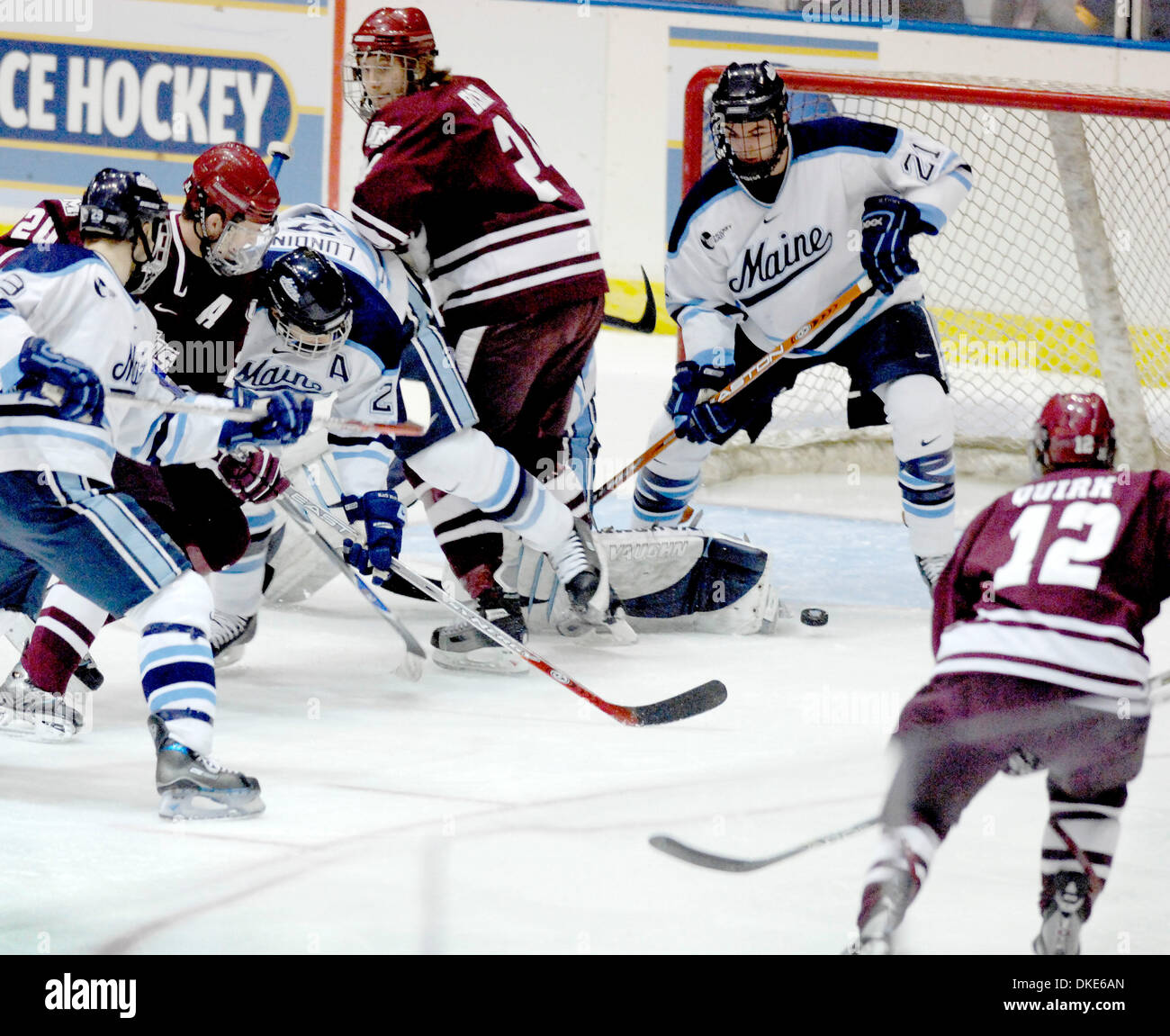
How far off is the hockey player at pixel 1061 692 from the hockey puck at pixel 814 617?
177cm

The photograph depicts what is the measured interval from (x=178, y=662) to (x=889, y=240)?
1766 mm

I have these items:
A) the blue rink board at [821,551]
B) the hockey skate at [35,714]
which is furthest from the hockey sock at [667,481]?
the hockey skate at [35,714]

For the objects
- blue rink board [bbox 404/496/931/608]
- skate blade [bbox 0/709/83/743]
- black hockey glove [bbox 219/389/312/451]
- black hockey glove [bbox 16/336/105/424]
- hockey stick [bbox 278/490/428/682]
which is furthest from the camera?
blue rink board [bbox 404/496/931/608]

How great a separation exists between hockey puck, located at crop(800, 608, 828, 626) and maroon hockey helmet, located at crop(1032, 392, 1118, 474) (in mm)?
1672

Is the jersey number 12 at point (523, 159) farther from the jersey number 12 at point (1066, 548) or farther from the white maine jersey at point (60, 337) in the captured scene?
the jersey number 12 at point (1066, 548)

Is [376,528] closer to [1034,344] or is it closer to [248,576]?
[248,576]

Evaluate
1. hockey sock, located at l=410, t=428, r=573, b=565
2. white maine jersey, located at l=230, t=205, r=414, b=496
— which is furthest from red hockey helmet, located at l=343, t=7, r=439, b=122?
hockey sock, located at l=410, t=428, r=573, b=565

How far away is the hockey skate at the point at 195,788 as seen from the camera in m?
2.25

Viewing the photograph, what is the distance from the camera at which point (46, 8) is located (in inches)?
248

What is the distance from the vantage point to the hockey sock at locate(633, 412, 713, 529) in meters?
3.74

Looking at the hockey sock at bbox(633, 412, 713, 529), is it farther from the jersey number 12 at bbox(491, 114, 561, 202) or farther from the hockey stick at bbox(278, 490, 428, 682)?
the hockey stick at bbox(278, 490, 428, 682)

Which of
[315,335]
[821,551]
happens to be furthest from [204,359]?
[821,551]

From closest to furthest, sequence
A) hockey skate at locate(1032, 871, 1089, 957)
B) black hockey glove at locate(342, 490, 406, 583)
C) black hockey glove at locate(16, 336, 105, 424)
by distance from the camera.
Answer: hockey skate at locate(1032, 871, 1089, 957) → black hockey glove at locate(16, 336, 105, 424) → black hockey glove at locate(342, 490, 406, 583)
